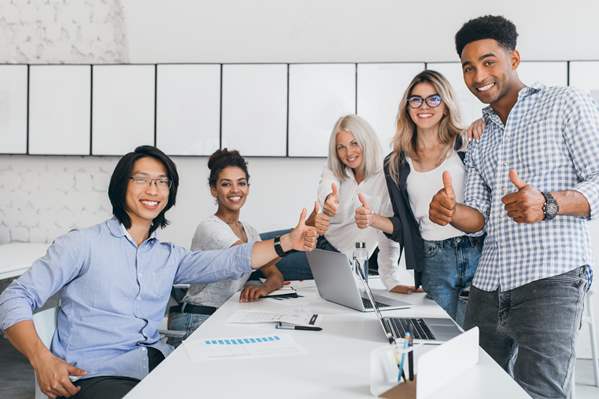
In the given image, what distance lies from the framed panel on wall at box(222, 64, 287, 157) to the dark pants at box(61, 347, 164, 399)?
2623mm

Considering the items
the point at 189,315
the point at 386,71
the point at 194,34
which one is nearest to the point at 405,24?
the point at 386,71

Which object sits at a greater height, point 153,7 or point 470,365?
point 153,7

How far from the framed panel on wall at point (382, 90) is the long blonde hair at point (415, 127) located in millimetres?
1705

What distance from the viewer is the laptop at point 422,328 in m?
1.44

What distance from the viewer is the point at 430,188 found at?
2.14m

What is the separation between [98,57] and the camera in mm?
4172

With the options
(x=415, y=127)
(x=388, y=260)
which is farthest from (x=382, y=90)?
(x=388, y=260)

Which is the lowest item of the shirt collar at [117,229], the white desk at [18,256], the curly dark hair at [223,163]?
the white desk at [18,256]

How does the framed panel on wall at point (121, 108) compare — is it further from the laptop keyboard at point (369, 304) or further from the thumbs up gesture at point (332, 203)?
the laptop keyboard at point (369, 304)

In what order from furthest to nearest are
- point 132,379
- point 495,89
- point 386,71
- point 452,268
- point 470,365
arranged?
1. point 386,71
2. point 452,268
3. point 495,89
4. point 132,379
5. point 470,365

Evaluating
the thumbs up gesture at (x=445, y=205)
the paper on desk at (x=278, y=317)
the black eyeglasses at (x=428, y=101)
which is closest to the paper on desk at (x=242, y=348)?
the paper on desk at (x=278, y=317)

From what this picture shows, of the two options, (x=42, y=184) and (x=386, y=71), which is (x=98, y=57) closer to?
(x=42, y=184)

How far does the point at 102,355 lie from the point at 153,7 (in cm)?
318

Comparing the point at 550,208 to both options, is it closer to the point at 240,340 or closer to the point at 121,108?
the point at 240,340
